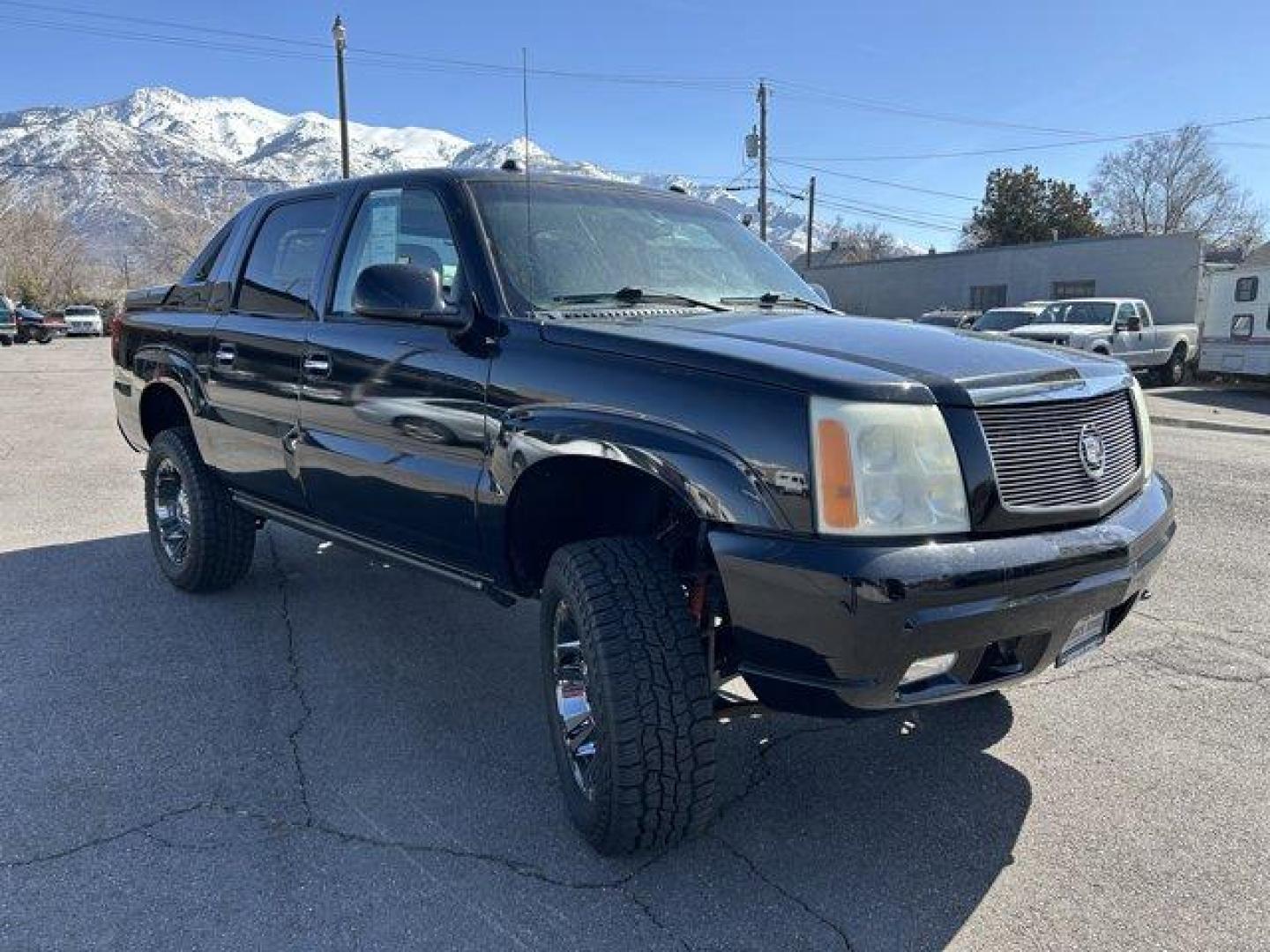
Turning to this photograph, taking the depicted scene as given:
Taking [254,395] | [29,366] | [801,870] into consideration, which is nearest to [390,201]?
[254,395]

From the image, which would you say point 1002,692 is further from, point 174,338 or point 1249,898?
point 174,338

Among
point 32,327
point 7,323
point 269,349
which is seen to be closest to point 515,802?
point 269,349

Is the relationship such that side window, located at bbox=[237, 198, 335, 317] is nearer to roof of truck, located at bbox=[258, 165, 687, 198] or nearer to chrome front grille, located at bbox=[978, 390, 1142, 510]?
roof of truck, located at bbox=[258, 165, 687, 198]

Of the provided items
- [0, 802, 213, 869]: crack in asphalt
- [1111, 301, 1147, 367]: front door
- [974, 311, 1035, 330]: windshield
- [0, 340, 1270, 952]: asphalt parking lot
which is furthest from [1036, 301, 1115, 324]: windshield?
[0, 802, 213, 869]: crack in asphalt

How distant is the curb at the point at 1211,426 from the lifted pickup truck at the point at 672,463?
1059 centimetres

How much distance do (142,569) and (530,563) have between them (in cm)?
343

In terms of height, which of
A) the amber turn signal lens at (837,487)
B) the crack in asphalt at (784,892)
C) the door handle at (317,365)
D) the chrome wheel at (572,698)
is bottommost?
the crack in asphalt at (784,892)

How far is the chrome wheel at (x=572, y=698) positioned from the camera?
279cm

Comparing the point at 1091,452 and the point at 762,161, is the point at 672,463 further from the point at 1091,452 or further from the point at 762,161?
the point at 762,161

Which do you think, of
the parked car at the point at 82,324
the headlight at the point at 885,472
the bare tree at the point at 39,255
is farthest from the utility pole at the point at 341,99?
the bare tree at the point at 39,255

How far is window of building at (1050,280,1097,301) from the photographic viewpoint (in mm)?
32688

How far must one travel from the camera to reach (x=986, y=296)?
120ft

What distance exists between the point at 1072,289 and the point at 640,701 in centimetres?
3504

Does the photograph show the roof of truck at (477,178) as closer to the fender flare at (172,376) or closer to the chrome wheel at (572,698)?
the fender flare at (172,376)
